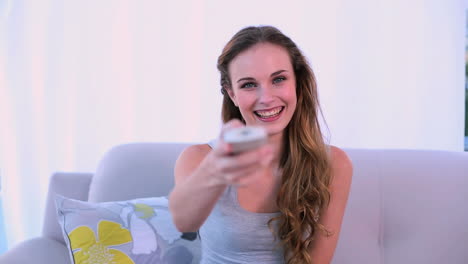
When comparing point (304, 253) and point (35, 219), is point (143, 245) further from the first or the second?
point (35, 219)

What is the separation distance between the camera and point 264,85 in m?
1.15

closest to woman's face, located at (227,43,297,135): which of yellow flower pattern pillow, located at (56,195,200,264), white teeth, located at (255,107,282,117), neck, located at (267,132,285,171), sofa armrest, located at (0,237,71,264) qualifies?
white teeth, located at (255,107,282,117)

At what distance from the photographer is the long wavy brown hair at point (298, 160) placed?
47.4 inches

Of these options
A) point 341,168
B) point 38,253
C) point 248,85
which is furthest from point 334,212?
point 38,253

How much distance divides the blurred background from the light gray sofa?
1.44ft

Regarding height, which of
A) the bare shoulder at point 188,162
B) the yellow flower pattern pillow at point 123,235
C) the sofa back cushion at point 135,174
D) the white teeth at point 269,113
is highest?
the white teeth at point 269,113

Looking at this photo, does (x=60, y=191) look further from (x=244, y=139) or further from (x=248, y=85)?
(x=244, y=139)

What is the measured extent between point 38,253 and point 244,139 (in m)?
1.16

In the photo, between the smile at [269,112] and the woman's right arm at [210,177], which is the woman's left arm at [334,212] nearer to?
the smile at [269,112]

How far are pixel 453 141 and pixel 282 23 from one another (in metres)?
1.01

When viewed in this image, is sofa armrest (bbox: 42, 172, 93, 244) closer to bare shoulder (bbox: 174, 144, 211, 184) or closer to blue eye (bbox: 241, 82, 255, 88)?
bare shoulder (bbox: 174, 144, 211, 184)

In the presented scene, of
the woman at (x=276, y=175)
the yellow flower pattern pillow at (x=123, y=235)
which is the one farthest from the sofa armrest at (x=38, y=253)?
the woman at (x=276, y=175)

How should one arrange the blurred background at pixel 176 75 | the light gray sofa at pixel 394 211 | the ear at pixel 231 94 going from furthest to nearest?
1. the blurred background at pixel 176 75
2. the light gray sofa at pixel 394 211
3. the ear at pixel 231 94

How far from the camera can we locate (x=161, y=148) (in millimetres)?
1657
